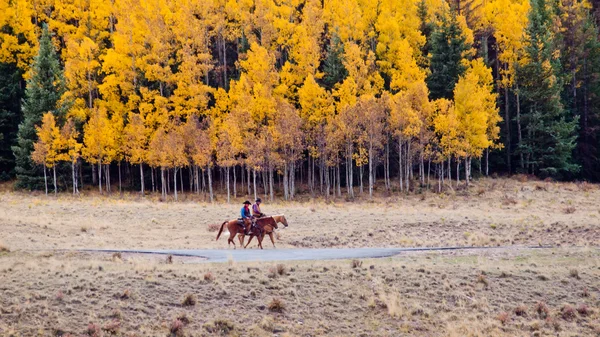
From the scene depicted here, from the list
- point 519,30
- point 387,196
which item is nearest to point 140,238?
point 387,196

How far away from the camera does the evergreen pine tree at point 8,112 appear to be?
2216 inches

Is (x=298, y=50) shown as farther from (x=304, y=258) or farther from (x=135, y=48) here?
(x=304, y=258)

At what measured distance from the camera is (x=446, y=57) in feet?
183

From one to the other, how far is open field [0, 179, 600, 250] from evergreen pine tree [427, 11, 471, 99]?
1413cm

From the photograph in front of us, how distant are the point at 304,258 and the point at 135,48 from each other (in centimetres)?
3689

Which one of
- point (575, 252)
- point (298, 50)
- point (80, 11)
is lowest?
point (575, 252)

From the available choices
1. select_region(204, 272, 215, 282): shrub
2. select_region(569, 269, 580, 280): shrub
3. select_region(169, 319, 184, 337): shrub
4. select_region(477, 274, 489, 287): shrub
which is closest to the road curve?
select_region(204, 272, 215, 282): shrub

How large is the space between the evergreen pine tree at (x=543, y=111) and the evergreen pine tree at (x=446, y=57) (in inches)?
243

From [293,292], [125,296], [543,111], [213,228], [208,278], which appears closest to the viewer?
[125,296]

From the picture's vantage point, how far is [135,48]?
52500 mm

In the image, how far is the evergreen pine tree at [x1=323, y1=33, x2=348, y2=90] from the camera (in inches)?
2156

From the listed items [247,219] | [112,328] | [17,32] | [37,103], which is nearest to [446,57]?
[37,103]

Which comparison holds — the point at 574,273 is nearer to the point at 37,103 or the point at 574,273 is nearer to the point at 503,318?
the point at 503,318

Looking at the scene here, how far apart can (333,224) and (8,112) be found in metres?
38.1
